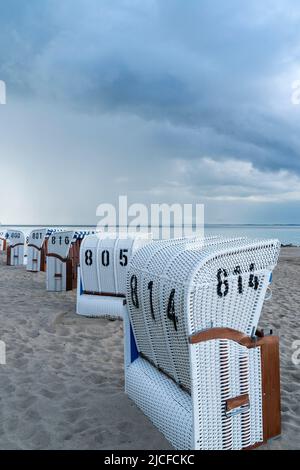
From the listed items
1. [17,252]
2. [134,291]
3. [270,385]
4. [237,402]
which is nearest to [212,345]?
[237,402]

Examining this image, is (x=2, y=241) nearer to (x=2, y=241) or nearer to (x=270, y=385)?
(x=2, y=241)

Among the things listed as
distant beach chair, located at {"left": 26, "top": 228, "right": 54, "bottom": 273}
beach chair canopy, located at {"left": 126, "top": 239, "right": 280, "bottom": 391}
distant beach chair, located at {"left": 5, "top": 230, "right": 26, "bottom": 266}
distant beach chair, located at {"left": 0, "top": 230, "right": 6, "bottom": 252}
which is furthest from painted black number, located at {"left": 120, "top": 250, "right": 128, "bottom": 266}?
distant beach chair, located at {"left": 0, "top": 230, "right": 6, "bottom": 252}

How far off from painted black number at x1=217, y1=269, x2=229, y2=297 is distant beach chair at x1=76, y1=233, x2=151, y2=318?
429cm

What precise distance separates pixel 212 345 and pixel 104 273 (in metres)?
4.71

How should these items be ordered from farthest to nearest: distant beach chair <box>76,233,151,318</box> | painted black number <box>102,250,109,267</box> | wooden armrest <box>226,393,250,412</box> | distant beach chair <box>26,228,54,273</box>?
1. distant beach chair <box>26,228,54,273</box>
2. painted black number <box>102,250,109,267</box>
3. distant beach chair <box>76,233,151,318</box>
4. wooden armrest <box>226,393,250,412</box>

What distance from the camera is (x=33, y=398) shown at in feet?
12.5

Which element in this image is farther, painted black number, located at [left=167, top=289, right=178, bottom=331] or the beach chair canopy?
painted black number, located at [left=167, top=289, right=178, bottom=331]

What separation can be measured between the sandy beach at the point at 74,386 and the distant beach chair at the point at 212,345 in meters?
0.31

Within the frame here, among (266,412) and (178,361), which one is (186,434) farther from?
(266,412)

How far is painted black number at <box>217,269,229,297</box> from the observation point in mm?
2775

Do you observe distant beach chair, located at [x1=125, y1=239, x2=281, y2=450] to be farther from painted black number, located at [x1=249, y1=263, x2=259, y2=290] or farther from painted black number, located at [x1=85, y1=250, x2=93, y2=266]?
painted black number, located at [x1=85, y1=250, x2=93, y2=266]

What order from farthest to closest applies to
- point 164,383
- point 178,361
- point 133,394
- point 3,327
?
1. point 3,327
2. point 133,394
3. point 164,383
4. point 178,361
